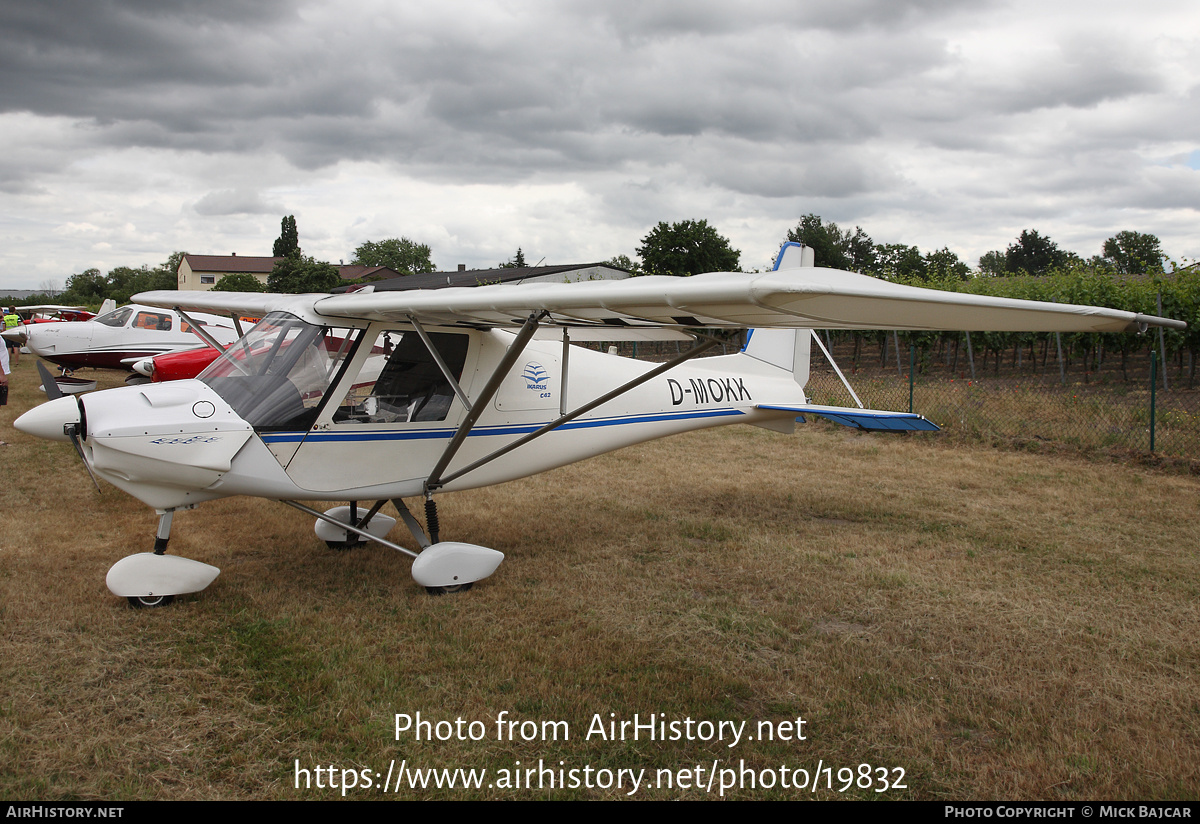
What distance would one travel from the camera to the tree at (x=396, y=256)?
112 metres

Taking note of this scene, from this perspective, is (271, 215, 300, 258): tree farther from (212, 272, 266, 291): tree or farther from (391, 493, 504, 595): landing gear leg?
(391, 493, 504, 595): landing gear leg

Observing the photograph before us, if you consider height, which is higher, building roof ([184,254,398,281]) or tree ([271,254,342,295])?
building roof ([184,254,398,281])

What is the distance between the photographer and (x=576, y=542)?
20.7 feet

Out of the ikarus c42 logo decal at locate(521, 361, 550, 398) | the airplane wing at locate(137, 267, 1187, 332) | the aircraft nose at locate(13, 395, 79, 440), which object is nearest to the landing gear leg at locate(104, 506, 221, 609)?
the aircraft nose at locate(13, 395, 79, 440)

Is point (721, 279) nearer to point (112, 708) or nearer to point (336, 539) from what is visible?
point (112, 708)

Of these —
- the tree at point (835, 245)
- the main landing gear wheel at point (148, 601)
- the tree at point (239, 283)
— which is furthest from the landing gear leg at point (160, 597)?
the tree at point (835, 245)

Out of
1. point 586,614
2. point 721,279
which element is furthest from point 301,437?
point 721,279

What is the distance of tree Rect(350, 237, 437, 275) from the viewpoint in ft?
366

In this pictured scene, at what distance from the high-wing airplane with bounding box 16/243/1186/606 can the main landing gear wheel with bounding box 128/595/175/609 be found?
20 mm

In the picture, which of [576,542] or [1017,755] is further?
[576,542]

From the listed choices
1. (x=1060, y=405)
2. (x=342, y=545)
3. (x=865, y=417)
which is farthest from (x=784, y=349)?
(x=1060, y=405)

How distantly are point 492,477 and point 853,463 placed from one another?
6.25 meters

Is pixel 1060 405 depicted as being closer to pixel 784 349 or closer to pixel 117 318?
pixel 784 349

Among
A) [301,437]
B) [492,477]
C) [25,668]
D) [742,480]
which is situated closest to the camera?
[25,668]
